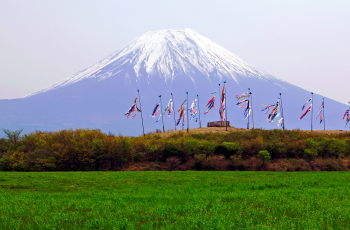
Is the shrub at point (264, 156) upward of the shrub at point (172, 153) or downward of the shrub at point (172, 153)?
downward

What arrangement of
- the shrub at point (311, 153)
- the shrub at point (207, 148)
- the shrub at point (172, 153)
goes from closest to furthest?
the shrub at point (311, 153) < the shrub at point (207, 148) < the shrub at point (172, 153)

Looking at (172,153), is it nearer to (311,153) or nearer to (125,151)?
(125,151)

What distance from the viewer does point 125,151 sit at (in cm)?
4384

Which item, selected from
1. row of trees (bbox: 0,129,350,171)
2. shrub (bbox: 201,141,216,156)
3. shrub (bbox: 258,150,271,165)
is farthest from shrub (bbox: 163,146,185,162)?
shrub (bbox: 258,150,271,165)

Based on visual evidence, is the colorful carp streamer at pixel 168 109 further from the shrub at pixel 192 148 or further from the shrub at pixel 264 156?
the shrub at pixel 264 156

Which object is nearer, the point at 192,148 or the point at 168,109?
the point at 192,148

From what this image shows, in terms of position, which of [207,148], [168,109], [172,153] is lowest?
[172,153]

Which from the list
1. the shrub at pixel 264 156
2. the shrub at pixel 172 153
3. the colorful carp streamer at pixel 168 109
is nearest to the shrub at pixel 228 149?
the shrub at pixel 264 156

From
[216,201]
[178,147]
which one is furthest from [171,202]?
[178,147]

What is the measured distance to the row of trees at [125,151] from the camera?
1642 inches

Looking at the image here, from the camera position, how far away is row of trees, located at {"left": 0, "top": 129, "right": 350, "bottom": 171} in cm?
4172

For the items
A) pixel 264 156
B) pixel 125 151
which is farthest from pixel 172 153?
pixel 264 156

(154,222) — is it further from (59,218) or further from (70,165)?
(70,165)

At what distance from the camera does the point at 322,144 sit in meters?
45.1
